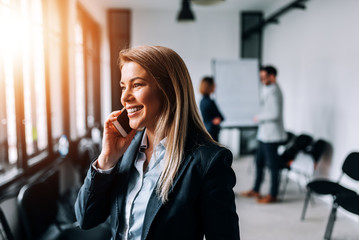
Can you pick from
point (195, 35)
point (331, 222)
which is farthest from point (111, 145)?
point (195, 35)

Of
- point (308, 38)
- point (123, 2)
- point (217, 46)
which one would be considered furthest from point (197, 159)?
point (217, 46)

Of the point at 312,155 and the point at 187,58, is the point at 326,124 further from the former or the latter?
the point at 187,58

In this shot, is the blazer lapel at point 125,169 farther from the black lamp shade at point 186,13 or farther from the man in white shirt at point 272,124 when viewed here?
the black lamp shade at point 186,13

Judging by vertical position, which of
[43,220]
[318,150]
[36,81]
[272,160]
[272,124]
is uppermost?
[36,81]

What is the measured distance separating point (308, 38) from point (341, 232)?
9.52 feet

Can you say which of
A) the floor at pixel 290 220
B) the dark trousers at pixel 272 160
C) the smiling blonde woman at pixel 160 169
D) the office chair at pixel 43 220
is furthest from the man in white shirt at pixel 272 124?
the smiling blonde woman at pixel 160 169

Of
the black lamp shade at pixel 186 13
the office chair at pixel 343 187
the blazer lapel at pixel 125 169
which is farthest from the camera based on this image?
the black lamp shade at pixel 186 13

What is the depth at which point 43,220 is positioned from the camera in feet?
7.84

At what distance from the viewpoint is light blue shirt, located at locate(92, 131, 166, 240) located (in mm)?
1012

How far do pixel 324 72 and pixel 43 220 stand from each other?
12.8ft

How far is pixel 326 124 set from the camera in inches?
159

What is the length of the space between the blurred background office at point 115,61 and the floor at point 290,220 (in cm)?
22

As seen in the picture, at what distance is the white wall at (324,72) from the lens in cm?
354

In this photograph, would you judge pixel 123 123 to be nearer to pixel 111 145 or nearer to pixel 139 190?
pixel 111 145
